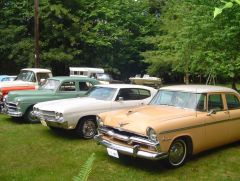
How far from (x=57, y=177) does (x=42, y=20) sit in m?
26.2

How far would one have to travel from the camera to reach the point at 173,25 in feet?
117

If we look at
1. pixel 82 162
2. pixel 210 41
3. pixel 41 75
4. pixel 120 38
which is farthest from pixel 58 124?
pixel 120 38

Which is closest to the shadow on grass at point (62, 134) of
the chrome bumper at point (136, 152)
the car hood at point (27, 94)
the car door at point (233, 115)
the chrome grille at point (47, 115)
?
the chrome grille at point (47, 115)

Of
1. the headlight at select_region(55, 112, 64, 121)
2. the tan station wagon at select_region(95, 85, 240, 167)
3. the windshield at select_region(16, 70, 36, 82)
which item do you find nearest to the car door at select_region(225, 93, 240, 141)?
the tan station wagon at select_region(95, 85, 240, 167)

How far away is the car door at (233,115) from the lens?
8547 mm

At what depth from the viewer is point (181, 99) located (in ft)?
27.3

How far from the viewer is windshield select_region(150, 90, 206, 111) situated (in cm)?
806

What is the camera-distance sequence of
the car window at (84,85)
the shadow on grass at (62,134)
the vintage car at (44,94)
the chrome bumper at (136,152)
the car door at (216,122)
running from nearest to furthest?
1. the chrome bumper at (136,152)
2. the car door at (216,122)
3. the shadow on grass at (62,134)
4. the vintage car at (44,94)
5. the car window at (84,85)

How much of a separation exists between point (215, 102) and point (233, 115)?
1.75 ft

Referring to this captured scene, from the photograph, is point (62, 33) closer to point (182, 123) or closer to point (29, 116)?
point (29, 116)

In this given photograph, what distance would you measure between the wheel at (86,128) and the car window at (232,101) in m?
3.48

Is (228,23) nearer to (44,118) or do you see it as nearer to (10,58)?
(44,118)

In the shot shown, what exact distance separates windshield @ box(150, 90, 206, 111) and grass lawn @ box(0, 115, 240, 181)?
1132 millimetres

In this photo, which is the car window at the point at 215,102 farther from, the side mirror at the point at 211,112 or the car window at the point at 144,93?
the car window at the point at 144,93
